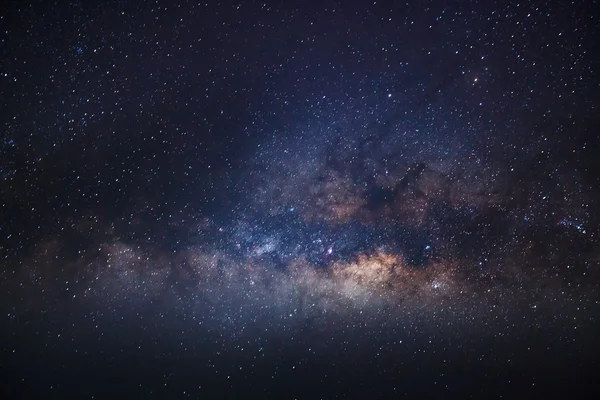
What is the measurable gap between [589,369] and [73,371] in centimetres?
2298

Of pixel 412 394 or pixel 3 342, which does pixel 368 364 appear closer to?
pixel 412 394

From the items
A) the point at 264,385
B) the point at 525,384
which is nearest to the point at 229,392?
the point at 264,385

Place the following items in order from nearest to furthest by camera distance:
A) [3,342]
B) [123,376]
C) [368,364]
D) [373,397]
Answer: [3,342] < [123,376] < [368,364] < [373,397]

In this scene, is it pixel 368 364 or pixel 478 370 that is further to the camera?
pixel 368 364

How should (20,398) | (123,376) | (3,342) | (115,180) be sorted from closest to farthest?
(115,180) → (3,342) → (20,398) → (123,376)

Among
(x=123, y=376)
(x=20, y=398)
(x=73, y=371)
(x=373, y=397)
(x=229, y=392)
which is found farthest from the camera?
(x=229, y=392)

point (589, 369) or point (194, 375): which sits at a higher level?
point (194, 375)

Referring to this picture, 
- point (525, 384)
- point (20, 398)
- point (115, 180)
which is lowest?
point (525, 384)

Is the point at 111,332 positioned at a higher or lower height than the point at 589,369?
higher

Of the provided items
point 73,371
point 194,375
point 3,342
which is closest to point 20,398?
point 3,342

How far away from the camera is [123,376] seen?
12.9m

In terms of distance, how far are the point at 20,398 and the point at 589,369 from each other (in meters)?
21.7

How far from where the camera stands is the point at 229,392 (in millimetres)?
22656

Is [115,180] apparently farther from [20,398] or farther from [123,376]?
[123,376]
